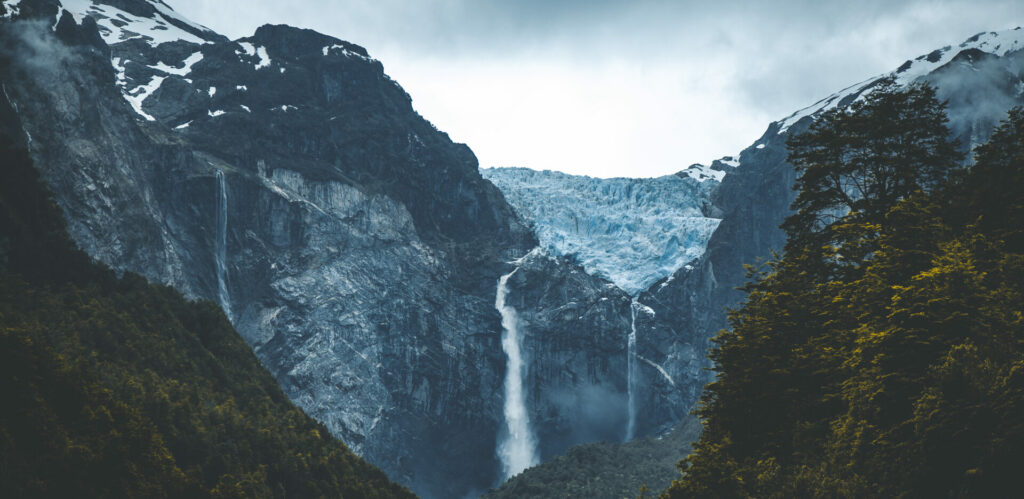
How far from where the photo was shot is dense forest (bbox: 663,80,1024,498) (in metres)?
15.5

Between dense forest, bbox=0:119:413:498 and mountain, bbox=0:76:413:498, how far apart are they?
92 mm

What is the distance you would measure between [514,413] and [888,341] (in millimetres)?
139437

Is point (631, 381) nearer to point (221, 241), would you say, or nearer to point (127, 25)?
point (221, 241)

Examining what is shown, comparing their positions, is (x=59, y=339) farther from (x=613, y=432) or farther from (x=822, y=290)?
(x=613, y=432)

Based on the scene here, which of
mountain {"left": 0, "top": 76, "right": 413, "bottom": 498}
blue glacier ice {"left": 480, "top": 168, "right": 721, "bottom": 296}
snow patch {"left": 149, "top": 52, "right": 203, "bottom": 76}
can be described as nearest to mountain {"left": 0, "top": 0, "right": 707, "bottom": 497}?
snow patch {"left": 149, "top": 52, "right": 203, "bottom": 76}

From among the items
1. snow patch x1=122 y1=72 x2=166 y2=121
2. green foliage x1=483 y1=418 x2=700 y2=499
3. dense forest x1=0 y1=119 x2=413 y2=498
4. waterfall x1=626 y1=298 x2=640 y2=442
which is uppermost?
snow patch x1=122 y1=72 x2=166 y2=121

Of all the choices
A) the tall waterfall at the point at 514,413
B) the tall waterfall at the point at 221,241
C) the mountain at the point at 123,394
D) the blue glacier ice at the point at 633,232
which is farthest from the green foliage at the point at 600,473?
the tall waterfall at the point at 221,241

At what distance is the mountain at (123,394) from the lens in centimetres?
3369

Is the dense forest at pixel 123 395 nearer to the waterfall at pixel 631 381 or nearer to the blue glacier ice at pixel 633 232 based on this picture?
the waterfall at pixel 631 381

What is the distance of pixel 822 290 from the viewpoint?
85.7 feet

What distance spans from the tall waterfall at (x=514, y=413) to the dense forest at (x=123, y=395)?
83633 millimetres

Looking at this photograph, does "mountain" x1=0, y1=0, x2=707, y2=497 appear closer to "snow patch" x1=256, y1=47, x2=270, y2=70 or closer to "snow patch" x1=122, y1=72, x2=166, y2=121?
"snow patch" x1=122, y1=72, x2=166, y2=121

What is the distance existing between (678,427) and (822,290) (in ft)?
439

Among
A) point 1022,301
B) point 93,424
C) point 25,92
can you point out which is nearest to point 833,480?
point 1022,301
